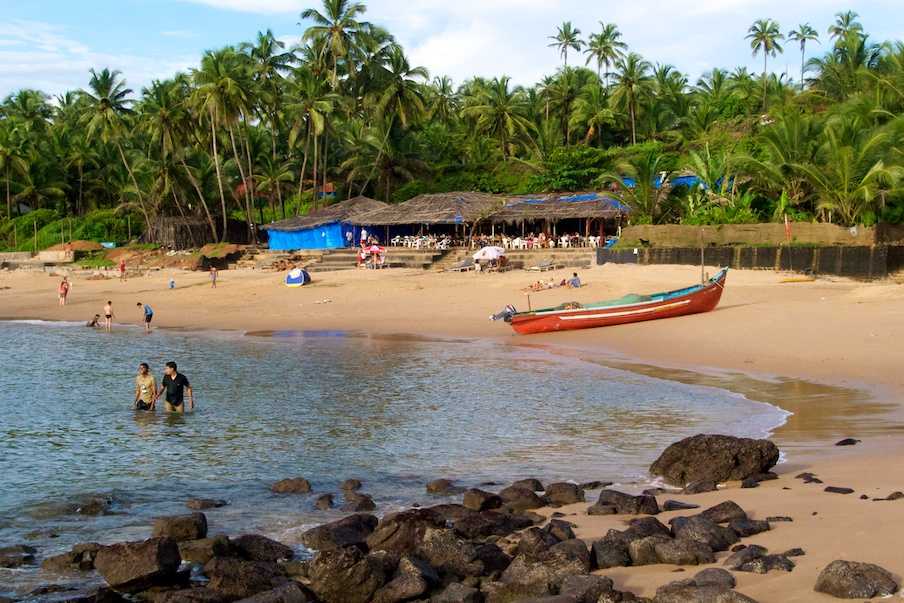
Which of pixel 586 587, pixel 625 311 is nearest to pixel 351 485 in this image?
pixel 586 587

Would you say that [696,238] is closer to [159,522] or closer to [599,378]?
[599,378]

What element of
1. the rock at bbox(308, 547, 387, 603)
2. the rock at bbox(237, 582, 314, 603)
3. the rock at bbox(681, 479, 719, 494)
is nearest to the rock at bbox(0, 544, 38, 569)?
the rock at bbox(237, 582, 314, 603)

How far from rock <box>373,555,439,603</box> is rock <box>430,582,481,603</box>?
0.16 metres

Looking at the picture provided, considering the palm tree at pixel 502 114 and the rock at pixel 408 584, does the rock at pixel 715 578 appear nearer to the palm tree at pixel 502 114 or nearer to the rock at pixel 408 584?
the rock at pixel 408 584

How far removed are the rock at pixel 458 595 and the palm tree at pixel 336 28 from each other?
1957 inches

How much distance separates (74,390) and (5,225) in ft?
150

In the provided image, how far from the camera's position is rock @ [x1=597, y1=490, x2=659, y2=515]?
824 cm

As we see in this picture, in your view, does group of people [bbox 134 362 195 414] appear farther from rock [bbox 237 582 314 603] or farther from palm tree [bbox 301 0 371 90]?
palm tree [bbox 301 0 371 90]

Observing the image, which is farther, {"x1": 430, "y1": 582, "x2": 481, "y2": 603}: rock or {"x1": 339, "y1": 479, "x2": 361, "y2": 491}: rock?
{"x1": 339, "y1": 479, "x2": 361, "y2": 491}: rock

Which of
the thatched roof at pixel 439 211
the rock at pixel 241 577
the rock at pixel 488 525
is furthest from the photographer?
the thatched roof at pixel 439 211

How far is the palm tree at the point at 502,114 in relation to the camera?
57.8 metres

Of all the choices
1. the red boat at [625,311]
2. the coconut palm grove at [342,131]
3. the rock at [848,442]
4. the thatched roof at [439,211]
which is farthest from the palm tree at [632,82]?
the rock at [848,442]

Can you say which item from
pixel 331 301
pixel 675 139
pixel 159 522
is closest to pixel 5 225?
pixel 331 301

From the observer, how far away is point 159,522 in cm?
834
